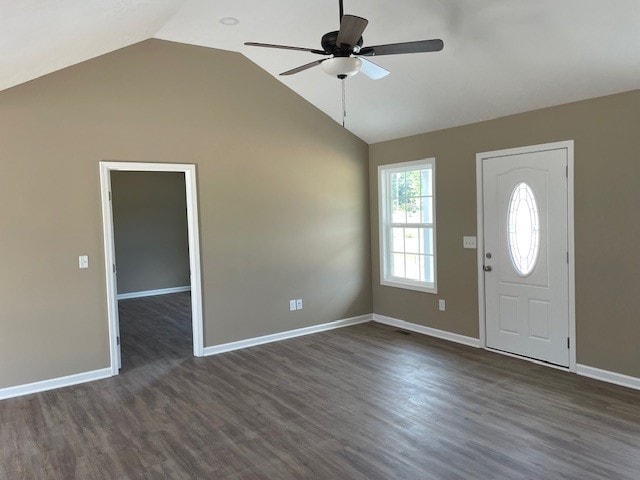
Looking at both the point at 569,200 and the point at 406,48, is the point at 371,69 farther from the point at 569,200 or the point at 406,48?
the point at 569,200

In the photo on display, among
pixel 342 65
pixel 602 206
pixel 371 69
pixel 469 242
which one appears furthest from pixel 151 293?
pixel 602 206

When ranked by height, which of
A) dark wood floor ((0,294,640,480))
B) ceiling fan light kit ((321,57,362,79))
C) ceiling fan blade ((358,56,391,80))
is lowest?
dark wood floor ((0,294,640,480))

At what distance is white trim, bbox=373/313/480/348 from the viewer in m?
5.24

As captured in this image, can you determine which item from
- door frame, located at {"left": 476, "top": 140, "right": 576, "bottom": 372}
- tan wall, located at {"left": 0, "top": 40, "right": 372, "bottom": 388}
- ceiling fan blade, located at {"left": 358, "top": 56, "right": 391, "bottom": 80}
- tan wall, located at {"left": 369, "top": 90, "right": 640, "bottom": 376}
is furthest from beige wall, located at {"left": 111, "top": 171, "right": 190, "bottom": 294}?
ceiling fan blade, located at {"left": 358, "top": 56, "right": 391, "bottom": 80}

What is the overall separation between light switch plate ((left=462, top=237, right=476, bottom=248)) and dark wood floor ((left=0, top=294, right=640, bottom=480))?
114cm

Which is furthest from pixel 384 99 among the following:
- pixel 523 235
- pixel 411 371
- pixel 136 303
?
pixel 136 303

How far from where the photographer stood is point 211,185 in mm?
5102

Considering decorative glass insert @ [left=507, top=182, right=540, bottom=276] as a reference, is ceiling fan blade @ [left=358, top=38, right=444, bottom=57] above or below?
above

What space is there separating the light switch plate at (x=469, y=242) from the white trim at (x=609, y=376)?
1561 millimetres

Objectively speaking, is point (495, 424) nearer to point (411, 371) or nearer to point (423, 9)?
point (411, 371)

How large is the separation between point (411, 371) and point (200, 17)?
382 cm

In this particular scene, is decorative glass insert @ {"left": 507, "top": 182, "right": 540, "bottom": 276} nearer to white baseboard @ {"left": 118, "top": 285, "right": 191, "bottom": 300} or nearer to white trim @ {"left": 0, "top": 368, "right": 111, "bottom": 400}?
white trim @ {"left": 0, "top": 368, "right": 111, "bottom": 400}

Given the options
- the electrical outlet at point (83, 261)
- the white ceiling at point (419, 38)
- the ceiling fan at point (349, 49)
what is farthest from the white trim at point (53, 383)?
the ceiling fan at point (349, 49)

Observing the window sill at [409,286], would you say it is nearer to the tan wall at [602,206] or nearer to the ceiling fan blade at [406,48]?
the tan wall at [602,206]
